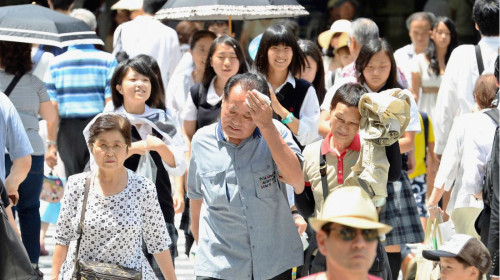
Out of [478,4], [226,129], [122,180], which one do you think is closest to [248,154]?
[226,129]

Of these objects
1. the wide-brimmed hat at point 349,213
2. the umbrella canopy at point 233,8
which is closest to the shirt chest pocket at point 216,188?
the wide-brimmed hat at point 349,213

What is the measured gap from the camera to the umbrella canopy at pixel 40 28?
8.00m

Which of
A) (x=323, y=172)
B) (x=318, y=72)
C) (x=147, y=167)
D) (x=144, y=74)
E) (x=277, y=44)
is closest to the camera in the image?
(x=323, y=172)

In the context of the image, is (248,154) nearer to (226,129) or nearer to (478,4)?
(226,129)

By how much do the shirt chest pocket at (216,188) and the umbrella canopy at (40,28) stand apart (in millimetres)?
2638

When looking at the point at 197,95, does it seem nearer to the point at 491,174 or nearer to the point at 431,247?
the point at 431,247

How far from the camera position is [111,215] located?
19.4 feet

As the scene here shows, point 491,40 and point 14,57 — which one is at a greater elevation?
point 14,57

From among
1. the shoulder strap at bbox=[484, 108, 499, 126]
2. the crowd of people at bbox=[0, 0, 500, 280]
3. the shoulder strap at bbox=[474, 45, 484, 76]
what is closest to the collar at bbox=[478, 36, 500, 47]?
the crowd of people at bbox=[0, 0, 500, 280]

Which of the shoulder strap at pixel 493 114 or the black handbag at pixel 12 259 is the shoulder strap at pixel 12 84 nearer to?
the black handbag at pixel 12 259

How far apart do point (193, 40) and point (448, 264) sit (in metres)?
4.49

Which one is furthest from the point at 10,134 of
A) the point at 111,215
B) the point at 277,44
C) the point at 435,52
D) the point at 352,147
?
the point at 435,52

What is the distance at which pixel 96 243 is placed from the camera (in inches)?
233

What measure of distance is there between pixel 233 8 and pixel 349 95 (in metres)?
2.33
